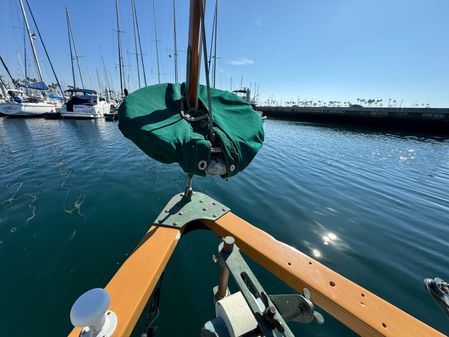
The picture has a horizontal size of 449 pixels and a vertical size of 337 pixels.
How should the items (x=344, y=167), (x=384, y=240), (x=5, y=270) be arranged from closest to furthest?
1. (x=5, y=270)
2. (x=384, y=240)
3. (x=344, y=167)

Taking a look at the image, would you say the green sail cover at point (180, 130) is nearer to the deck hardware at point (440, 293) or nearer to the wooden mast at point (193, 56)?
the wooden mast at point (193, 56)

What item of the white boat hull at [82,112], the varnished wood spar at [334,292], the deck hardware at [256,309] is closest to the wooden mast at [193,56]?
the deck hardware at [256,309]

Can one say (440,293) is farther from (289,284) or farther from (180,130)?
(180,130)

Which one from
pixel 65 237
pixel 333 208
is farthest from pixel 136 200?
pixel 333 208

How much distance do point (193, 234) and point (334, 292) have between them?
2.94 m

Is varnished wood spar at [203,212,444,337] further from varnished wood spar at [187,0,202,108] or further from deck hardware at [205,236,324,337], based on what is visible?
varnished wood spar at [187,0,202,108]

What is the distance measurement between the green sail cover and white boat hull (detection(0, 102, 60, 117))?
31293 millimetres

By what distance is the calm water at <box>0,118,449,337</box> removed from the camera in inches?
109

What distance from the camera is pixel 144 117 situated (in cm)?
187

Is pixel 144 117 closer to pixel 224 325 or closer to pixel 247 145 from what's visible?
pixel 247 145

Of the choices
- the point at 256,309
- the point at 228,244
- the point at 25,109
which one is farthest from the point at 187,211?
the point at 25,109

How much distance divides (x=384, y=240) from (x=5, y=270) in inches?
295

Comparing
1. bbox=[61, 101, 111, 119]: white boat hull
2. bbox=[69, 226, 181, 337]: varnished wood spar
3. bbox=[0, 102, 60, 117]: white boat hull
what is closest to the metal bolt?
bbox=[69, 226, 181, 337]: varnished wood spar

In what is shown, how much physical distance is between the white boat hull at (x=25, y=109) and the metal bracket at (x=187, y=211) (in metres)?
31.3
